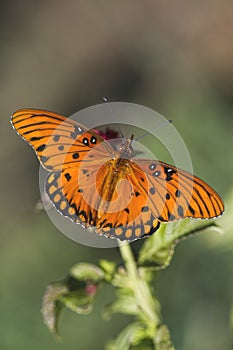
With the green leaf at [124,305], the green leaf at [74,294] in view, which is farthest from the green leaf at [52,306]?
the green leaf at [124,305]

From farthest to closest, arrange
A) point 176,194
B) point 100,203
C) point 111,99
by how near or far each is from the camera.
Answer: point 111,99
point 100,203
point 176,194

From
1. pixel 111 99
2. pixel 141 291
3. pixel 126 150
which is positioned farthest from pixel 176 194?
pixel 111 99

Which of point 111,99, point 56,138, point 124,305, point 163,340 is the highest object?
point 111,99

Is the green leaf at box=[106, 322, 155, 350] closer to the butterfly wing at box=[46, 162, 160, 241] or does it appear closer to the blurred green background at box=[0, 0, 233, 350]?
the butterfly wing at box=[46, 162, 160, 241]

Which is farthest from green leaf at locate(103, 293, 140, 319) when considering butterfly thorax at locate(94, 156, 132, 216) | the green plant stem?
butterfly thorax at locate(94, 156, 132, 216)

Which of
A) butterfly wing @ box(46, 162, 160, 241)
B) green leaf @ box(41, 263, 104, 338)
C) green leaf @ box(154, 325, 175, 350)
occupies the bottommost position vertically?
green leaf @ box(154, 325, 175, 350)

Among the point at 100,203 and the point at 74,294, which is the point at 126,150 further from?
the point at 74,294

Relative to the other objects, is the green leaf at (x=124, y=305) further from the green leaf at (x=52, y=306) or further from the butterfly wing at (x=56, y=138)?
the butterfly wing at (x=56, y=138)
